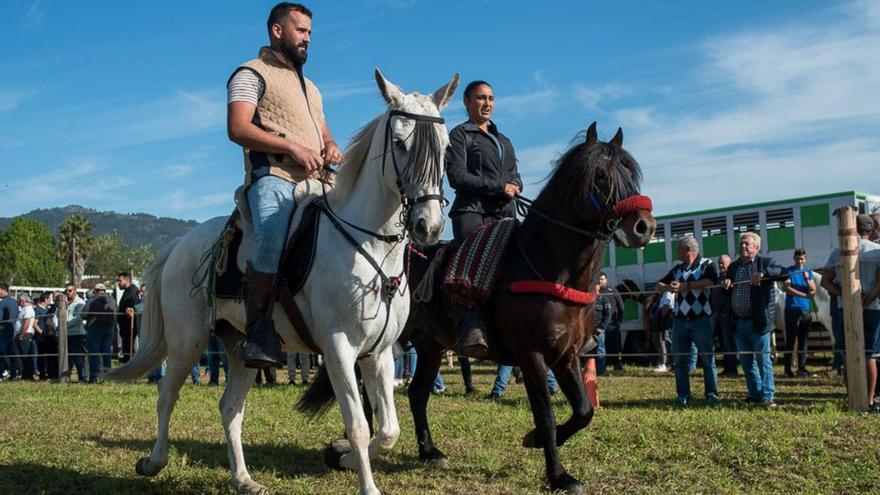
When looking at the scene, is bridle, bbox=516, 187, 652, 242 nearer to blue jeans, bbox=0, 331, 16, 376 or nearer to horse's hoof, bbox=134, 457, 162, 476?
horse's hoof, bbox=134, 457, 162, 476

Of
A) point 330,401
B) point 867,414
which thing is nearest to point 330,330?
point 330,401

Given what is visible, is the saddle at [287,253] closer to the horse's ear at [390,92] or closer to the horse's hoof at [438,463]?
the horse's ear at [390,92]

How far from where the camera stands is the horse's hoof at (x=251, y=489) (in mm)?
6066

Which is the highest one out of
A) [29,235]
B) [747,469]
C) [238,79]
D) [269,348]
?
[29,235]

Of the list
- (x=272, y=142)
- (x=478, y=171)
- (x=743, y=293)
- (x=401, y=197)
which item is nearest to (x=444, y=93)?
(x=401, y=197)

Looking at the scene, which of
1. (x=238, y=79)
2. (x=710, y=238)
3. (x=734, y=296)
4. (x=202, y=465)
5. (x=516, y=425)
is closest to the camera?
(x=238, y=79)

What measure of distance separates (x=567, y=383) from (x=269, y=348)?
2.41 metres

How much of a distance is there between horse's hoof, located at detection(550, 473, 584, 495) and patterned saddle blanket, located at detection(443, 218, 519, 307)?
5.03 feet

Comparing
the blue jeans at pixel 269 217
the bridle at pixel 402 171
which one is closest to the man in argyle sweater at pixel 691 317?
the blue jeans at pixel 269 217

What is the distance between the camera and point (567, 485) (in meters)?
6.02

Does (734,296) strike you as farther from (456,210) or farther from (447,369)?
(447,369)

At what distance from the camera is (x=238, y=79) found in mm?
6047

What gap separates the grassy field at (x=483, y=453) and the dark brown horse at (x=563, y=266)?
0.62 meters

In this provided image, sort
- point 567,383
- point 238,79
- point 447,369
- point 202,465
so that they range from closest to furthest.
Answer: point 238,79 → point 567,383 → point 202,465 → point 447,369
